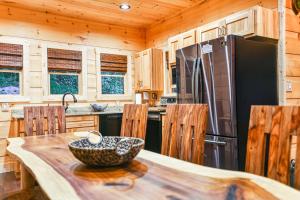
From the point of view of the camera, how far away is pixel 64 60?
175 inches

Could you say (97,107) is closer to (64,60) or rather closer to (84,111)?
(84,111)

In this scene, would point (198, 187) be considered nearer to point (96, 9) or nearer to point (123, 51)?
point (96, 9)

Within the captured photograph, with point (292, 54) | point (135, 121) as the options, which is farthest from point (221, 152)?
point (292, 54)

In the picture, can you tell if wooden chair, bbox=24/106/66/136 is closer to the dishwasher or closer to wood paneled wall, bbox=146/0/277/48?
the dishwasher

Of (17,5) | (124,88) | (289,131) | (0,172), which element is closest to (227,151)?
(289,131)

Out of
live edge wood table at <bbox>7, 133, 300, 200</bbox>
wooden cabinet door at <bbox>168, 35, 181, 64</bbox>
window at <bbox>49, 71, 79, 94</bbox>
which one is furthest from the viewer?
window at <bbox>49, 71, 79, 94</bbox>

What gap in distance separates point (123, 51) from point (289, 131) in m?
4.35

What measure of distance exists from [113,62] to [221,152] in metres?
2.98

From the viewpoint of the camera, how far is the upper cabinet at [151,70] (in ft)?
15.4

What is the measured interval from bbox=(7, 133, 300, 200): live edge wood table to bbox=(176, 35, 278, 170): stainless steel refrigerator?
1.46m

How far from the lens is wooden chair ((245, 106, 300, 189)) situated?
1.04 metres

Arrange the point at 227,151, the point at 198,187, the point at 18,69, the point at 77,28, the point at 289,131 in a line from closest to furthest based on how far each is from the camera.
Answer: the point at 198,187
the point at 289,131
the point at 227,151
the point at 18,69
the point at 77,28

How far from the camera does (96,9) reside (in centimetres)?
423

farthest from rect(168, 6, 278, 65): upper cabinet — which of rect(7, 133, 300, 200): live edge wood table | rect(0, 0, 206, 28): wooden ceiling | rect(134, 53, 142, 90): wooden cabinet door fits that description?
rect(7, 133, 300, 200): live edge wood table
